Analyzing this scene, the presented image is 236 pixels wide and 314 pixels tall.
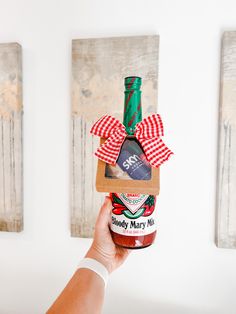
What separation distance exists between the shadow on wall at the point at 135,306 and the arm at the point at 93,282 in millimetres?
444

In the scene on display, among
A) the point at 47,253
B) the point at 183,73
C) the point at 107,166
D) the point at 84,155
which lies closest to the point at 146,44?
the point at 183,73

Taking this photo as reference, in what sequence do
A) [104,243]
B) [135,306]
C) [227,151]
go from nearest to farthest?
[104,243]
[227,151]
[135,306]

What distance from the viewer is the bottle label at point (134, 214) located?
55cm

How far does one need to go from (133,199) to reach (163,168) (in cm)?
42

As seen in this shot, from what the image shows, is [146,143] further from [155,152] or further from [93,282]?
[93,282]

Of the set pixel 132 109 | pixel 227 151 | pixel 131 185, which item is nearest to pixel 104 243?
pixel 131 185

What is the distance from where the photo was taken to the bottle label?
1.79ft

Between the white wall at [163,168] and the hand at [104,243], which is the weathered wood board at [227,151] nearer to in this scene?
the white wall at [163,168]

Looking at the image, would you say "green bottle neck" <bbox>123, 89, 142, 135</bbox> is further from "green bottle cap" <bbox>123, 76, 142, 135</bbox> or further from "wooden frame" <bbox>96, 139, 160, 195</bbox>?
"wooden frame" <bbox>96, 139, 160, 195</bbox>

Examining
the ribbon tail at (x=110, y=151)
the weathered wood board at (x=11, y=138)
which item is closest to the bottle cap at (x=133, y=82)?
the ribbon tail at (x=110, y=151)

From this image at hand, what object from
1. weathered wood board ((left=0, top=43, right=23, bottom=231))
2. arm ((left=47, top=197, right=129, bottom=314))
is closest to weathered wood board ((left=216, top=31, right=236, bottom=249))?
arm ((left=47, top=197, right=129, bottom=314))

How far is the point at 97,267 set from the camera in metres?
0.61

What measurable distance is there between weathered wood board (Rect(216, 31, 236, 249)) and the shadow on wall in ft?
0.97

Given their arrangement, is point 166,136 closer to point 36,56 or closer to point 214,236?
point 214,236
